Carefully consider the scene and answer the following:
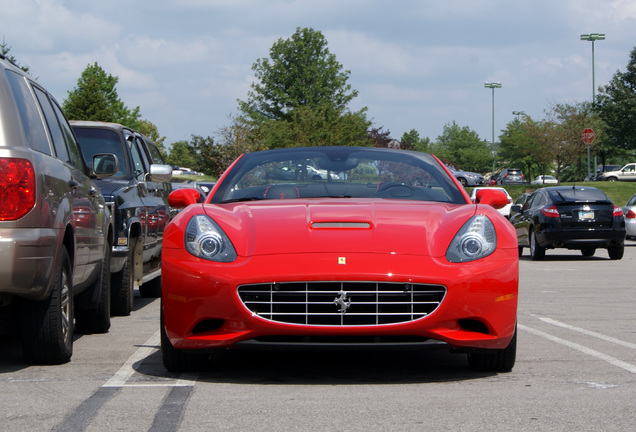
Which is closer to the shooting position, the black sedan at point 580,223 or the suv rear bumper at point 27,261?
the suv rear bumper at point 27,261

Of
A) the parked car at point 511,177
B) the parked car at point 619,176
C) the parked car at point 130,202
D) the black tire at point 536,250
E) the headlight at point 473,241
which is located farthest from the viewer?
the parked car at point 511,177

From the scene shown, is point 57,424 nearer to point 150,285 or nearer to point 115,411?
point 115,411

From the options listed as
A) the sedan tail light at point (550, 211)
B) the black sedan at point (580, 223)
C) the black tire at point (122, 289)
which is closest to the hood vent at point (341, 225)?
the black tire at point (122, 289)

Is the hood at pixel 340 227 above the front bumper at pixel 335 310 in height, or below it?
above

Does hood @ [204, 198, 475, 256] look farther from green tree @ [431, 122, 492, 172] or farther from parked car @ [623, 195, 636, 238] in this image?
green tree @ [431, 122, 492, 172]

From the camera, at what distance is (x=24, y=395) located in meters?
4.92

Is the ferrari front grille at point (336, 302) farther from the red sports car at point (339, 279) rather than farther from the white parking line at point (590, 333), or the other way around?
the white parking line at point (590, 333)

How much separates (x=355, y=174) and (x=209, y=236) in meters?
1.53

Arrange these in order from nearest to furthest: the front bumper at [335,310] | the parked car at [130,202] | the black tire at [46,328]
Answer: the front bumper at [335,310] < the black tire at [46,328] < the parked car at [130,202]

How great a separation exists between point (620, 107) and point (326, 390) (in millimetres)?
60484

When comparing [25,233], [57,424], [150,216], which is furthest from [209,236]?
[150,216]

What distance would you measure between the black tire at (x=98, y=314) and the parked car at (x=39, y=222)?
49cm

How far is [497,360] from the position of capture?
559 centimetres

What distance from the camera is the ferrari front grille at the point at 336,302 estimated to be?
5.11 metres
